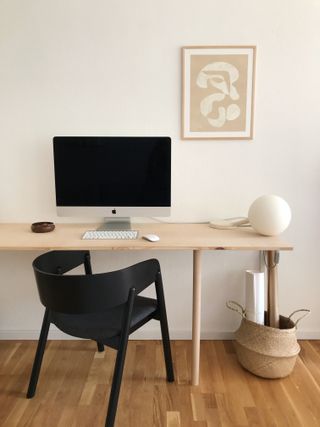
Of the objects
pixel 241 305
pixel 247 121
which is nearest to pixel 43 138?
pixel 247 121

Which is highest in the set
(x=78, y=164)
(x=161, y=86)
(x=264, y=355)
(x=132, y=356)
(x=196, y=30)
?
(x=196, y=30)

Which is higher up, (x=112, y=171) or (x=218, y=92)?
(x=218, y=92)

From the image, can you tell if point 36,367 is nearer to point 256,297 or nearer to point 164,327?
point 164,327

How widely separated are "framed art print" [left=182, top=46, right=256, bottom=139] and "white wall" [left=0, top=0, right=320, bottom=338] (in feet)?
0.17

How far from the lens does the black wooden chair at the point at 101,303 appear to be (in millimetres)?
1360

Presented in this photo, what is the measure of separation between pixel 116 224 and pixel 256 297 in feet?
2.99

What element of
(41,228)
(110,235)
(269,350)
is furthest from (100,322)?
(269,350)

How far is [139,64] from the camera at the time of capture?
6.83ft

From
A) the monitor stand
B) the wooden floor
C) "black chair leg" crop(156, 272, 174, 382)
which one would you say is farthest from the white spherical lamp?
the wooden floor

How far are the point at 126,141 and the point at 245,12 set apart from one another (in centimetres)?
100

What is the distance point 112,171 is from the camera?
6.64 ft

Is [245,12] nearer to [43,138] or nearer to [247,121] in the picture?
[247,121]

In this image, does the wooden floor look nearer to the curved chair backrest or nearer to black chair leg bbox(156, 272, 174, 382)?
black chair leg bbox(156, 272, 174, 382)

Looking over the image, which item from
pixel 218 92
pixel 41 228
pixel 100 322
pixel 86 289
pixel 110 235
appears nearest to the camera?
pixel 86 289
